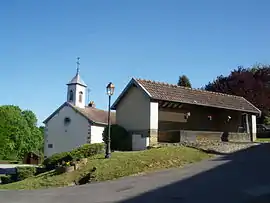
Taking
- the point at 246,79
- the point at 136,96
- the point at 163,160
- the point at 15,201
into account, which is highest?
the point at 246,79

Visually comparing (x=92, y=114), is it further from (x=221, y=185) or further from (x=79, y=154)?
(x=221, y=185)

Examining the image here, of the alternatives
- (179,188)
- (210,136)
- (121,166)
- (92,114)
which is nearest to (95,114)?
(92,114)

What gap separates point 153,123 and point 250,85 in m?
22.9

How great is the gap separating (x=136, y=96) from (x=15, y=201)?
15.7m

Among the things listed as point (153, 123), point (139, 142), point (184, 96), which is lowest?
point (139, 142)

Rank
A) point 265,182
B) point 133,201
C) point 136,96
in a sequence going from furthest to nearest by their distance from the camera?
point 136,96 → point 265,182 → point 133,201

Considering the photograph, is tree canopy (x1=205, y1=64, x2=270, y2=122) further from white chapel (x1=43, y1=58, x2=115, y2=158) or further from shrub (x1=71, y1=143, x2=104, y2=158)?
shrub (x1=71, y1=143, x2=104, y2=158)

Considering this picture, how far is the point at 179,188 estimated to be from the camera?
38.7ft

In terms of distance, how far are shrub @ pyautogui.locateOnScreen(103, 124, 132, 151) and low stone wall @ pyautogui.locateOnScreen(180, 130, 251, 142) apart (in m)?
4.07

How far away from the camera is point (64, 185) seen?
14828 millimetres

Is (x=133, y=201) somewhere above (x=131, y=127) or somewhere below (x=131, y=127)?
below

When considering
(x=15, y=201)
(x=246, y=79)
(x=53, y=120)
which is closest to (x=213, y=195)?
(x=15, y=201)

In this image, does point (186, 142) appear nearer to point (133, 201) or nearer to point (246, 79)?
point (133, 201)

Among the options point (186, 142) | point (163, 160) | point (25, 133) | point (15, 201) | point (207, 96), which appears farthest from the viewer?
point (25, 133)
